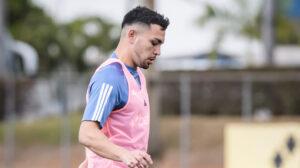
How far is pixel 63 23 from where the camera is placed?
89.1ft

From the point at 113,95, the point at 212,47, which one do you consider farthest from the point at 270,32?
the point at 113,95

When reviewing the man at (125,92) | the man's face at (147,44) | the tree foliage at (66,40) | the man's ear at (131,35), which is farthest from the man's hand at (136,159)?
the tree foliage at (66,40)

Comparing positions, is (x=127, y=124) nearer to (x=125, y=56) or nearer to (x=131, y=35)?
(x=125, y=56)

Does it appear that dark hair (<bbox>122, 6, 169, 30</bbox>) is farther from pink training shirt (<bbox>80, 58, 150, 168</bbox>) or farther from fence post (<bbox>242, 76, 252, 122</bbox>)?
fence post (<bbox>242, 76, 252, 122</bbox>)

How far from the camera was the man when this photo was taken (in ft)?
10.2

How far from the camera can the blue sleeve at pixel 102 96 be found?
10.2 ft

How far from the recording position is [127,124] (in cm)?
328

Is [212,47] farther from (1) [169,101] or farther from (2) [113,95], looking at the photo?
(2) [113,95]

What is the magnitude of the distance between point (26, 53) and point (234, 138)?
627 inches

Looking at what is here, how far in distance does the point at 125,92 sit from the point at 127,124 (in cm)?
19

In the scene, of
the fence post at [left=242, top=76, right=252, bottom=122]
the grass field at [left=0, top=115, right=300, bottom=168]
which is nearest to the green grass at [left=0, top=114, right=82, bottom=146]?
the grass field at [left=0, top=115, right=300, bottom=168]

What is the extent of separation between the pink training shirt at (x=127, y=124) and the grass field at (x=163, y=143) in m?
10.4

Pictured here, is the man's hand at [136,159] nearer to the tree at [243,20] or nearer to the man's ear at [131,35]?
the man's ear at [131,35]

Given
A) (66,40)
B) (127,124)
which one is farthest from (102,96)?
(66,40)
